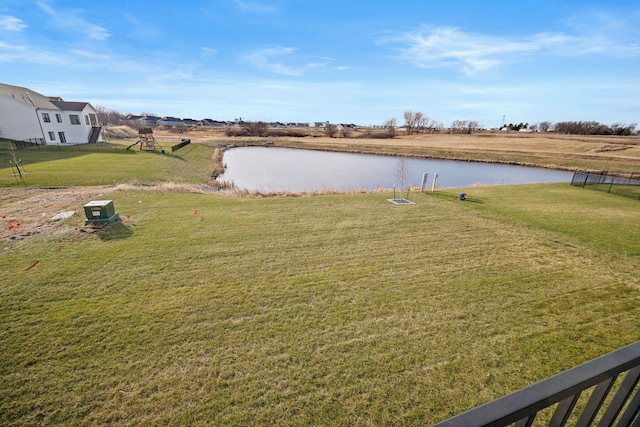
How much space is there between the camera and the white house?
1109 inches

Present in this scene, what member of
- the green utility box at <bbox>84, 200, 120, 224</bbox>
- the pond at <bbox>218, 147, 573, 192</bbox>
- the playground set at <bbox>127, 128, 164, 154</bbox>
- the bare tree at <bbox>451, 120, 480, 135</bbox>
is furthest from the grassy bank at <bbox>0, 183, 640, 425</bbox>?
the bare tree at <bbox>451, 120, 480, 135</bbox>

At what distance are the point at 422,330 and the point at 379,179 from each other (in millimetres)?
21477

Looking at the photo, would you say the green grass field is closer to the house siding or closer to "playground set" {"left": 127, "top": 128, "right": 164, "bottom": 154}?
"playground set" {"left": 127, "top": 128, "right": 164, "bottom": 154}

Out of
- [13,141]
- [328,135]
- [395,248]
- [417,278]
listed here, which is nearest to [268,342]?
[417,278]

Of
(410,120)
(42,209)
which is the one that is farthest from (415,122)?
(42,209)

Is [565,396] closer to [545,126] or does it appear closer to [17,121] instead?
[17,121]

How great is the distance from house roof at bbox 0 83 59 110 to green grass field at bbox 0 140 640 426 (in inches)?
1277

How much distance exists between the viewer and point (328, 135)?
7775cm

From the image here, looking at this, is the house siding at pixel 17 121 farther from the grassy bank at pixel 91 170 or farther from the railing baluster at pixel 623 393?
the railing baluster at pixel 623 393

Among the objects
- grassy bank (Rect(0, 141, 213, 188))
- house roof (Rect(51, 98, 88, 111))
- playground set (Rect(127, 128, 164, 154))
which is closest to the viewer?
grassy bank (Rect(0, 141, 213, 188))

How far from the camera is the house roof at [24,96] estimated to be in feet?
92.9

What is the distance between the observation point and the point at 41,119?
29.8 meters

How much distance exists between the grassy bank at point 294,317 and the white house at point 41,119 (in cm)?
3160

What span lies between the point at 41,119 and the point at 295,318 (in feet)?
133
